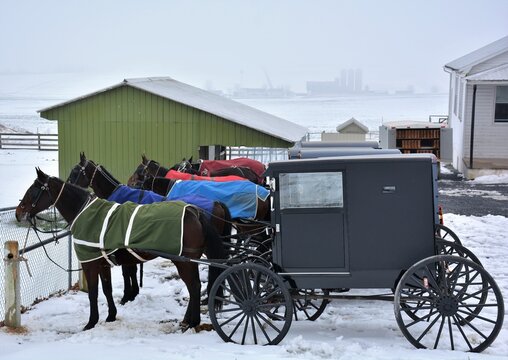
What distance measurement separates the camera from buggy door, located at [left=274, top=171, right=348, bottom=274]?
701 centimetres

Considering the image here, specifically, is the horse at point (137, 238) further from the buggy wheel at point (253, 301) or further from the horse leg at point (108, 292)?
the buggy wheel at point (253, 301)

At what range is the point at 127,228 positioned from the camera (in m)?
7.75

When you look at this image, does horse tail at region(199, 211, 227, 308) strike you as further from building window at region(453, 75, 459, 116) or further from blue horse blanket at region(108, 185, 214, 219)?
building window at region(453, 75, 459, 116)

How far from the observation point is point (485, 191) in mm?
21906

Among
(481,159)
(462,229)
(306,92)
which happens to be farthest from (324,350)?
(306,92)

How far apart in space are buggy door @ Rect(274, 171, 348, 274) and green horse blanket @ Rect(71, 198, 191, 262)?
122cm

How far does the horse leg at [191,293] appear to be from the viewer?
7797 mm

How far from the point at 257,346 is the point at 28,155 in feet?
115

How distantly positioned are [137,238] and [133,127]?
593 inches

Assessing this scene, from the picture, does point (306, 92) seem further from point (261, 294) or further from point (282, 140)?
point (261, 294)

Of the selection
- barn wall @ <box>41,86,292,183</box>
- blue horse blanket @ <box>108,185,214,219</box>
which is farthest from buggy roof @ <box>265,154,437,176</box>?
barn wall @ <box>41,86,292,183</box>

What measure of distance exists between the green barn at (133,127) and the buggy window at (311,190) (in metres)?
14.3

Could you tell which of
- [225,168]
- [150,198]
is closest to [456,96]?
[225,168]

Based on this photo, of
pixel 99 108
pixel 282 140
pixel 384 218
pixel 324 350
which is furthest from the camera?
pixel 99 108
